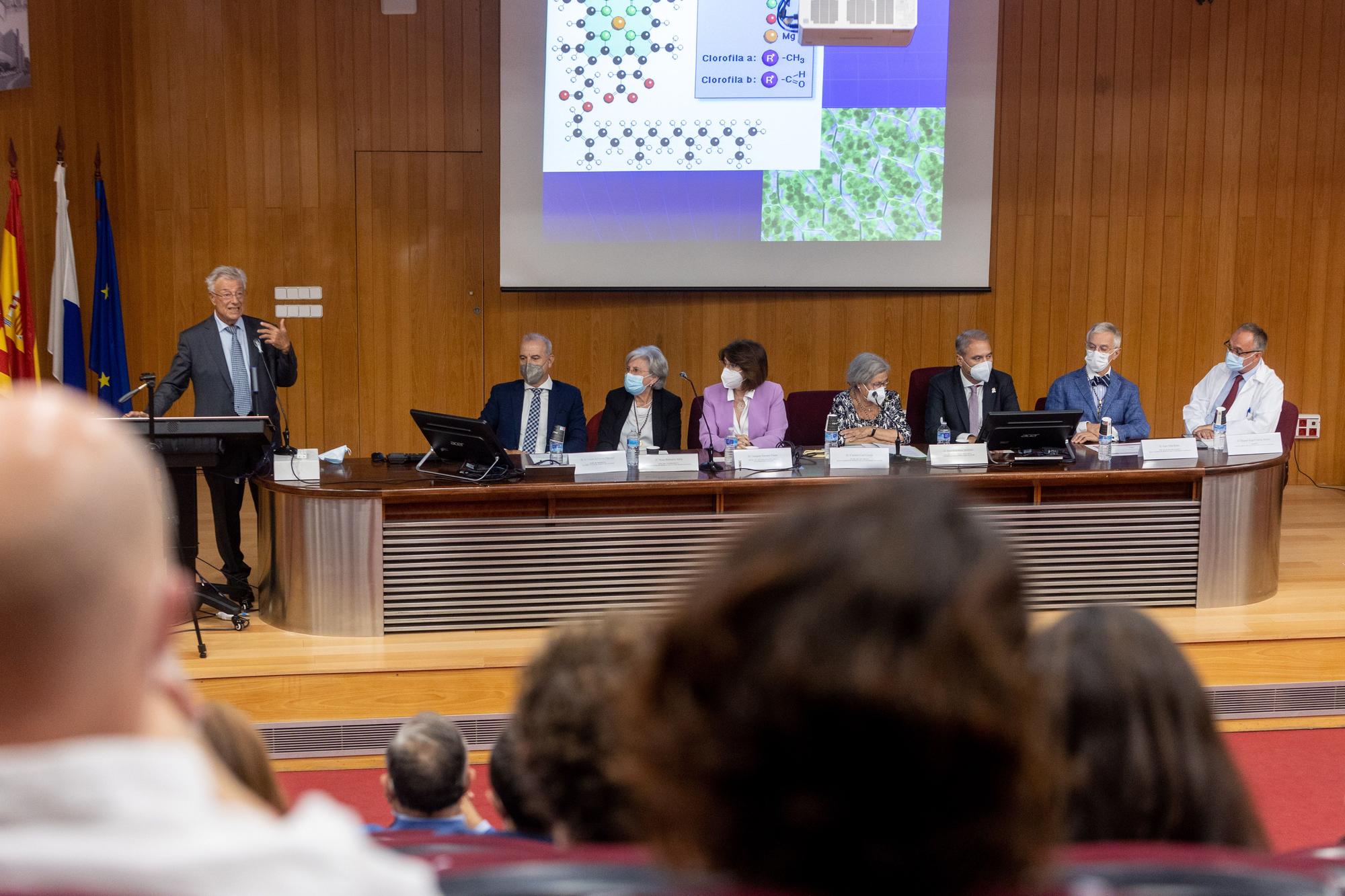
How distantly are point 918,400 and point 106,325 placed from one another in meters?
4.37

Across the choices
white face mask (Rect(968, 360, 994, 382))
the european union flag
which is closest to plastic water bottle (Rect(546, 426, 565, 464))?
white face mask (Rect(968, 360, 994, 382))

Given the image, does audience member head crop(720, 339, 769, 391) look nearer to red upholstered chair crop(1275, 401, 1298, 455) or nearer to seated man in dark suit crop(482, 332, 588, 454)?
seated man in dark suit crop(482, 332, 588, 454)

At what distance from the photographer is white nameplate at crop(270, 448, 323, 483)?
4469 millimetres

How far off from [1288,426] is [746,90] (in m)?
3.29

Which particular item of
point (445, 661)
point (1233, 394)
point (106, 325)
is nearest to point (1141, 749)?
point (445, 661)

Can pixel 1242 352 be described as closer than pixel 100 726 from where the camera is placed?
Result: No

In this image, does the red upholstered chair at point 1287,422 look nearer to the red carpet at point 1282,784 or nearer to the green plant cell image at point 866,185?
the red carpet at point 1282,784

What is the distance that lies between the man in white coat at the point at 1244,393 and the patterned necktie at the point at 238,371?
14.1 feet

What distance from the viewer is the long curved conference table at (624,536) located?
14.3 ft

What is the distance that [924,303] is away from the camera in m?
7.31

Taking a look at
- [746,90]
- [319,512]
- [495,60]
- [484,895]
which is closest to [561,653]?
[484,895]

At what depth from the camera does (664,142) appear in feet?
22.2

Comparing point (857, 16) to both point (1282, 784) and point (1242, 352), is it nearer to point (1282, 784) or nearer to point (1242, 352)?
point (1242, 352)

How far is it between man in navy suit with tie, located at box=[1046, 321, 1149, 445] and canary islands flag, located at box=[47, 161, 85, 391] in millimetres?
4975
